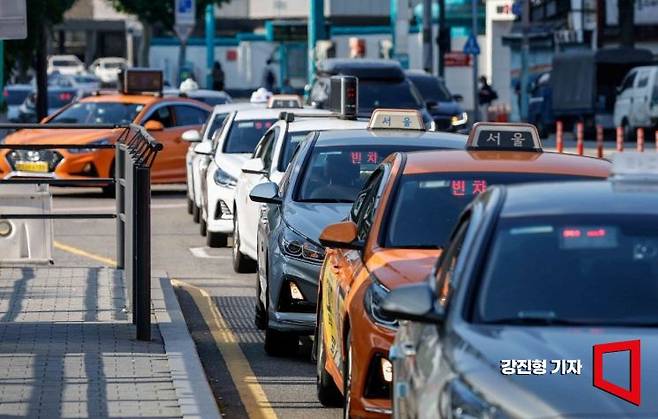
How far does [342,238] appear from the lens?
9.71 m

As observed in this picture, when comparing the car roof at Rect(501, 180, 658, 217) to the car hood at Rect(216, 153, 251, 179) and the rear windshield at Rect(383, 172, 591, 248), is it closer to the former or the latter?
the rear windshield at Rect(383, 172, 591, 248)

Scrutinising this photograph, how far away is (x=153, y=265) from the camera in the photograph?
19609mm

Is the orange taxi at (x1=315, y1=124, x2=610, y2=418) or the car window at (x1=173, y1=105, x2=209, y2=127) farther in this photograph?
the car window at (x1=173, y1=105, x2=209, y2=127)

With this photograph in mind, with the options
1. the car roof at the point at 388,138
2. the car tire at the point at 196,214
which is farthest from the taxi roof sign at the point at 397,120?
the car tire at the point at 196,214

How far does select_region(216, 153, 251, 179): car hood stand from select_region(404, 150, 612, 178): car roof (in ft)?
33.9

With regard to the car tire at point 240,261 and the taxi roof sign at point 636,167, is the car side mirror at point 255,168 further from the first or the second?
the taxi roof sign at point 636,167

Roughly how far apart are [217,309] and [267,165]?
2.08m

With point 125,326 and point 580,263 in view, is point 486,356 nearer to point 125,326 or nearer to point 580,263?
point 580,263

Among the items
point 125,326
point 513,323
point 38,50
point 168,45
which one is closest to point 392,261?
point 513,323

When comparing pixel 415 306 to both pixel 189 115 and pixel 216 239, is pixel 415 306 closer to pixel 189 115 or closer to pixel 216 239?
pixel 216 239

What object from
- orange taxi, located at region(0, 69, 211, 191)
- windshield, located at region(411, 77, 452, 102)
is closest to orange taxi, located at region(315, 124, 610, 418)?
orange taxi, located at region(0, 69, 211, 191)

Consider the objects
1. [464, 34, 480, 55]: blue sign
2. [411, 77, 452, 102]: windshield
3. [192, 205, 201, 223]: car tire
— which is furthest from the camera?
[464, 34, 480, 55]: blue sign

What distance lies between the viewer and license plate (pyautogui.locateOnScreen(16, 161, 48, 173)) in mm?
27453

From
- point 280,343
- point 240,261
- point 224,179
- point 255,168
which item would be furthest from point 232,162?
point 280,343
